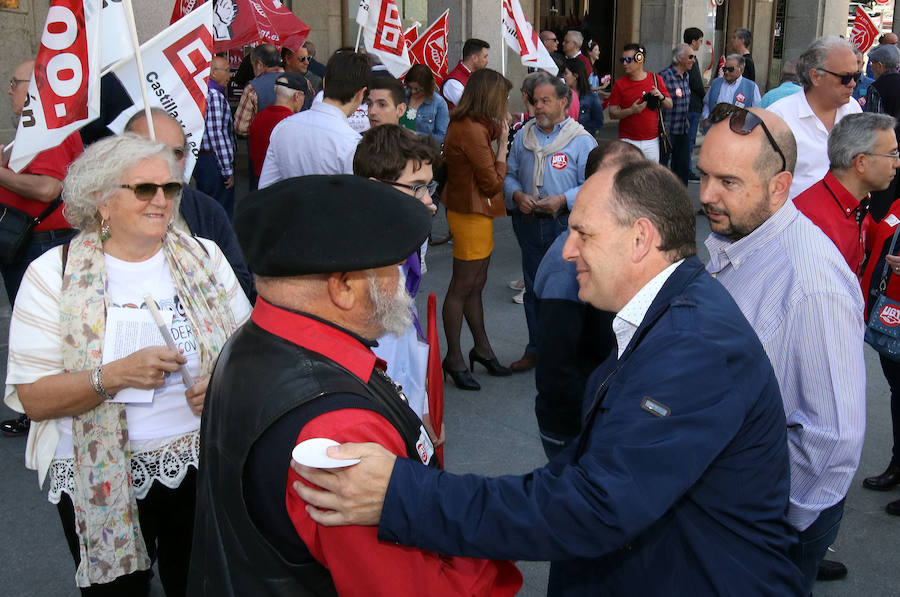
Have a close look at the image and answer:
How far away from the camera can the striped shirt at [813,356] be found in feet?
7.64

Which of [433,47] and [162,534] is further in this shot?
[433,47]

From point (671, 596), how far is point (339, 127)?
3850 millimetres

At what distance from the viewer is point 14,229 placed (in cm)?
438

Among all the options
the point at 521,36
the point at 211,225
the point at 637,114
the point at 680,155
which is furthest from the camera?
the point at 680,155

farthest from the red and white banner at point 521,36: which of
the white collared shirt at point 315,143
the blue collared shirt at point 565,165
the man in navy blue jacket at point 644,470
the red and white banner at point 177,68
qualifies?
the man in navy blue jacket at point 644,470

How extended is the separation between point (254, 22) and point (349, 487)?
899cm

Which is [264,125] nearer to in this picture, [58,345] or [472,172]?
[472,172]

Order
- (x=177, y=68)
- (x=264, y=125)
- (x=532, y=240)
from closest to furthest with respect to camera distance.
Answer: (x=177, y=68) < (x=532, y=240) < (x=264, y=125)

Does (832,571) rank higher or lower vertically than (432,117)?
lower

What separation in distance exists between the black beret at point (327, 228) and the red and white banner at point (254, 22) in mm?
8270

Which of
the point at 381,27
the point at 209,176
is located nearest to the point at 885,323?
the point at 381,27

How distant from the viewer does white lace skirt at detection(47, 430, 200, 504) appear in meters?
2.63

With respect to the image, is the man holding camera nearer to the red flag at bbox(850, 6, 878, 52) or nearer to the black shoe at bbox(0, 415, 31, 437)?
the red flag at bbox(850, 6, 878, 52)

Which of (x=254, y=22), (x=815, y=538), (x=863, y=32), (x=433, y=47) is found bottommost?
(x=815, y=538)
